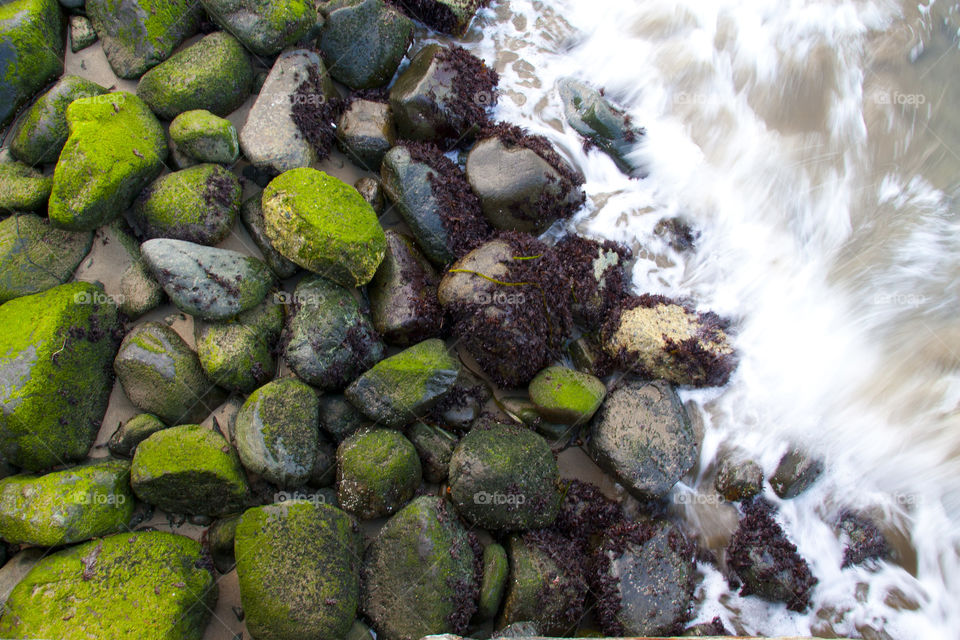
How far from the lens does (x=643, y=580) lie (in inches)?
192

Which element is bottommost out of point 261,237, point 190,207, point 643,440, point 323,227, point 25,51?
point 643,440

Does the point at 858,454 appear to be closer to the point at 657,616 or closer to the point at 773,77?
the point at 657,616

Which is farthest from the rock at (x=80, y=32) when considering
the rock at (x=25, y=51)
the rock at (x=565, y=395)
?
the rock at (x=565, y=395)

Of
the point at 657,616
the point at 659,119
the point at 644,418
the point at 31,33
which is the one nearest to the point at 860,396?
the point at 644,418

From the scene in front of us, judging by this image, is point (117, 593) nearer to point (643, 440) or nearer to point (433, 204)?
point (433, 204)

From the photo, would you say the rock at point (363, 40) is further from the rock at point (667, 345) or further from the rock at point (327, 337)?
the rock at point (667, 345)

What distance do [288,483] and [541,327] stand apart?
2.52 meters

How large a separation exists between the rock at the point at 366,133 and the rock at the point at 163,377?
2.43 m

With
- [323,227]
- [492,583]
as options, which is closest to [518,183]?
[323,227]

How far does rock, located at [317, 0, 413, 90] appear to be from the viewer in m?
5.98

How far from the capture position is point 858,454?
5.59 meters

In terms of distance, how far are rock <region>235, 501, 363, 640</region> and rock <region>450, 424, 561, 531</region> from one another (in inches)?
40.5

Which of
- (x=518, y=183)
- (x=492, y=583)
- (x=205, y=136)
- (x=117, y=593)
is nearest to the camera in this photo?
(x=117, y=593)

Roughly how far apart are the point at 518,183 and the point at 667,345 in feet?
6.83
